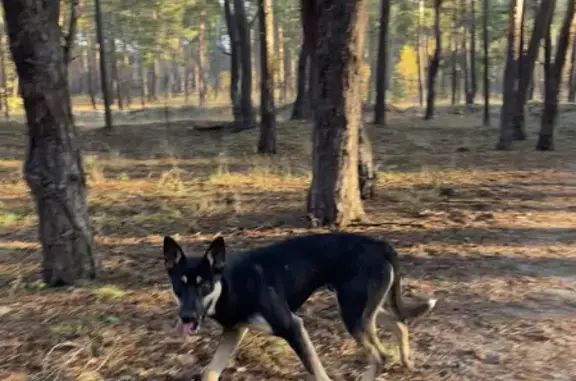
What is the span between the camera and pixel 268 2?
1694 centimetres

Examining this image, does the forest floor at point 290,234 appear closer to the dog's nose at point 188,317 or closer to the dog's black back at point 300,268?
the dog's black back at point 300,268

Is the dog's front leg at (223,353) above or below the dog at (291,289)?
below

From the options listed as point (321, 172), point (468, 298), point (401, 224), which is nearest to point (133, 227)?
point (321, 172)

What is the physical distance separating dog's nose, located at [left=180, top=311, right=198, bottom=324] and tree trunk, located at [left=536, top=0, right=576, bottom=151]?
17005mm

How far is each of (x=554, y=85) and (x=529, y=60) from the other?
3.13 m

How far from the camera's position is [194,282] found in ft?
12.9

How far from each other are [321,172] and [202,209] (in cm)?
285

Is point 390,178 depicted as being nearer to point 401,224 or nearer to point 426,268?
point 401,224

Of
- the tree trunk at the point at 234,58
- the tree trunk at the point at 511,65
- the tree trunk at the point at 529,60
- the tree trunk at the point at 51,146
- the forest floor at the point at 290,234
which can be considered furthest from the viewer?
the tree trunk at the point at 234,58

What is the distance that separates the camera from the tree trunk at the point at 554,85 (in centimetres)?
1809

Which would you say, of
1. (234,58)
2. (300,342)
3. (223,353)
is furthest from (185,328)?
(234,58)

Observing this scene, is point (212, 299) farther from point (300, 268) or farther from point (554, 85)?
point (554, 85)

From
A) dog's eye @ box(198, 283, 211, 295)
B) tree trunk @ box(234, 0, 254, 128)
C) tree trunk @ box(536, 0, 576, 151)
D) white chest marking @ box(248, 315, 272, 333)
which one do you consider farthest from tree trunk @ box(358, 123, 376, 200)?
tree trunk @ box(234, 0, 254, 128)

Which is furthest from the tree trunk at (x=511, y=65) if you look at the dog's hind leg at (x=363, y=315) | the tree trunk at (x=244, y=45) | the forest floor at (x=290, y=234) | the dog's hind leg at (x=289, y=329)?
the dog's hind leg at (x=289, y=329)
